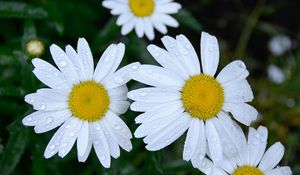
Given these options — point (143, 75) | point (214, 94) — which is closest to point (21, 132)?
point (143, 75)

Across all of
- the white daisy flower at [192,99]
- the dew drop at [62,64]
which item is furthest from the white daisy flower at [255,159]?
the dew drop at [62,64]

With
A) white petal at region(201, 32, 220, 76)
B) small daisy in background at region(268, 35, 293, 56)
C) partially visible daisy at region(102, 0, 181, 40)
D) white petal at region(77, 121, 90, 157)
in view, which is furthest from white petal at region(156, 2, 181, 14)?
small daisy in background at region(268, 35, 293, 56)

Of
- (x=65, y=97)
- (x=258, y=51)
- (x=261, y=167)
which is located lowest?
(x=258, y=51)

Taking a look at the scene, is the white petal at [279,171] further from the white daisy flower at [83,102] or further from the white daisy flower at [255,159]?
the white daisy flower at [83,102]

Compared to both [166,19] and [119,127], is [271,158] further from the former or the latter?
[166,19]

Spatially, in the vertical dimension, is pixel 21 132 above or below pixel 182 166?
above

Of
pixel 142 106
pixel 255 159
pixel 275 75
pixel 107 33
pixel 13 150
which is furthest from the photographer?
pixel 275 75

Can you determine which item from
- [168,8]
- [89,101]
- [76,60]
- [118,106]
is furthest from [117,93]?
[168,8]

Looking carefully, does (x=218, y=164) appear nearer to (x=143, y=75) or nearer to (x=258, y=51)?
(x=143, y=75)
